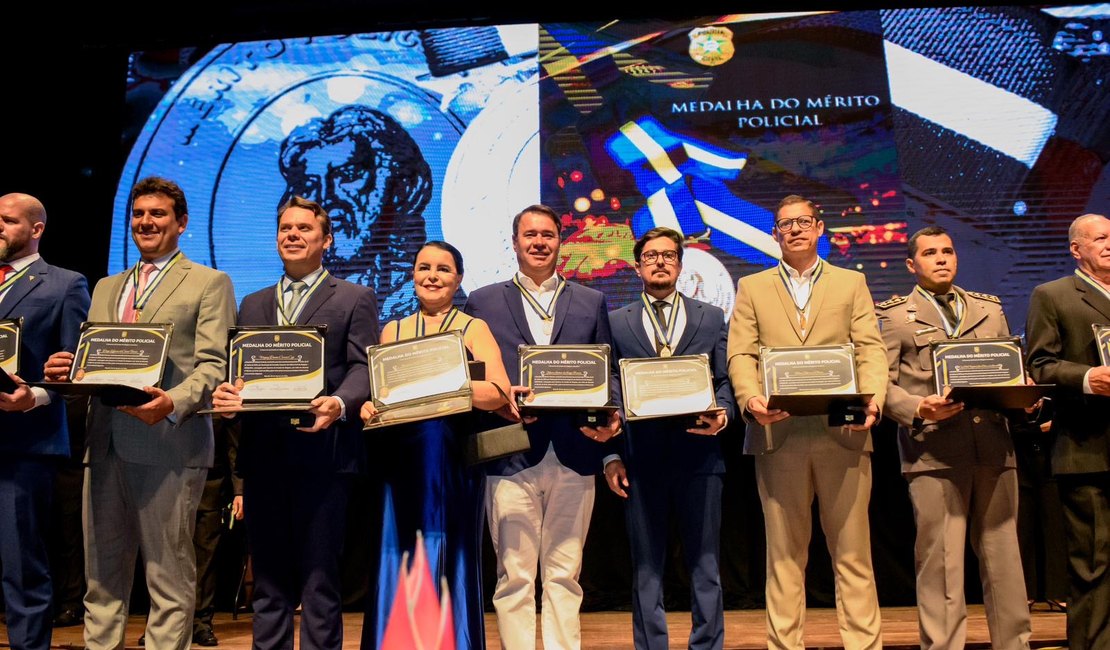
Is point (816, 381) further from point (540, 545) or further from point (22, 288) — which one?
point (22, 288)

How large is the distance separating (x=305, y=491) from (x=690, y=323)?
1.73 metres

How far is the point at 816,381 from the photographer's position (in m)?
3.33

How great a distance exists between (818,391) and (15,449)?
9.74ft

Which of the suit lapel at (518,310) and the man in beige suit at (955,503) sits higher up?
the suit lapel at (518,310)

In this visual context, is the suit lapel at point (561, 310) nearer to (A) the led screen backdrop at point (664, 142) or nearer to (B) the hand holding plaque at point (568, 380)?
(B) the hand holding plaque at point (568, 380)

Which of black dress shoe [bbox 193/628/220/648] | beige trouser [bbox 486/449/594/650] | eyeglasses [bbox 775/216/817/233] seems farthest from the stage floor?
eyeglasses [bbox 775/216/817/233]

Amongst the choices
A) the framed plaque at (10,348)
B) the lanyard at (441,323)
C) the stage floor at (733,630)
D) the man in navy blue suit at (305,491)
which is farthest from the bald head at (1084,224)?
the framed plaque at (10,348)

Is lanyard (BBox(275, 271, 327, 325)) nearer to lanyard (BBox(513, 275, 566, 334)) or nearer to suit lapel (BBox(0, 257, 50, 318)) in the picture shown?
lanyard (BBox(513, 275, 566, 334))

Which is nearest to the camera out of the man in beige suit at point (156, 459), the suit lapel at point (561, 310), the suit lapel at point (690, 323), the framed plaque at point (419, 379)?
the framed plaque at point (419, 379)

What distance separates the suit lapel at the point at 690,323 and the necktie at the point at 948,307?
3.33ft

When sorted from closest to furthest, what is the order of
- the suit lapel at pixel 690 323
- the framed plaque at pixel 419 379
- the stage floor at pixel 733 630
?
the framed plaque at pixel 419 379
the suit lapel at pixel 690 323
the stage floor at pixel 733 630

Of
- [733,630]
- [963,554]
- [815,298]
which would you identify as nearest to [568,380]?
[815,298]

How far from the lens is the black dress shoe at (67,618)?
577cm

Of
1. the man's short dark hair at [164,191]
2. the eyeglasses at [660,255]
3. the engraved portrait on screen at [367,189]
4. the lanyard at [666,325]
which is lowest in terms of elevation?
the lanyard at [666,325]
